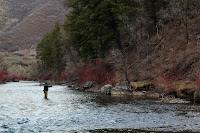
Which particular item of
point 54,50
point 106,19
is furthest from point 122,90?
point 54,50

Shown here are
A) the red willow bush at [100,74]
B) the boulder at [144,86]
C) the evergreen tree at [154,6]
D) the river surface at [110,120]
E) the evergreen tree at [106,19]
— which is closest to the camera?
the river surface at [110,120]

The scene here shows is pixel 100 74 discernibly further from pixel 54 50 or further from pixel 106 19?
pixel 54 50

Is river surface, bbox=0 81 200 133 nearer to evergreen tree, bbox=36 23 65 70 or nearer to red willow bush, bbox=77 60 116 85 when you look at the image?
red willow bush, bbox=77 60 116 85

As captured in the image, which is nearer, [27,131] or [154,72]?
[27,131]

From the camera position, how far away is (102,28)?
147 feet

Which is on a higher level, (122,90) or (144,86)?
(144,86)

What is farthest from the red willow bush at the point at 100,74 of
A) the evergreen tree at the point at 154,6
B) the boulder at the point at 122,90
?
the evergreen tree at the point at 154,6

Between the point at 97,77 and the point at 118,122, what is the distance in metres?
27.4

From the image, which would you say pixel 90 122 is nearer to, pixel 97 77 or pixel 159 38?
pixel 97 77

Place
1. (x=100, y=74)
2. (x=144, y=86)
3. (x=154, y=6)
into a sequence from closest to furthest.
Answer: (x=144, y=86), (x=100, y=74), (x=154, y=6)

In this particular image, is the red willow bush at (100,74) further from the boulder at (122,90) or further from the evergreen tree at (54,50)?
the evergreen tree at (54,50)

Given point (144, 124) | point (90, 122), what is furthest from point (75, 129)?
point (144, 124)

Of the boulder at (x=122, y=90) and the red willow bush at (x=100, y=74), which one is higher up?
the red willow bush at (x=100, y=74)

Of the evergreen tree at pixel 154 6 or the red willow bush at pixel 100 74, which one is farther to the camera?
the evergreen tree at pixel 154 6
